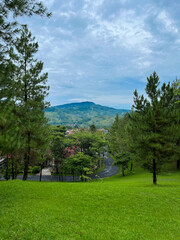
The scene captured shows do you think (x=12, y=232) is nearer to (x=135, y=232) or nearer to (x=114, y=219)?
(x=114, y=219)

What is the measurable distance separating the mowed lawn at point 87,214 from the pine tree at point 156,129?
427cm

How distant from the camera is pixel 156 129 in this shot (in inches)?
566

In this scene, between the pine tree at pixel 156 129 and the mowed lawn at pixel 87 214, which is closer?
the mowed lawn at pixel 87 214

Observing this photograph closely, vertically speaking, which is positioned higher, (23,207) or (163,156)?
(163,156)

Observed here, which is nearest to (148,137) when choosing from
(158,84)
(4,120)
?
(158,84)

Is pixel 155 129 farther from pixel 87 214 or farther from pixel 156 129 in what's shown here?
pixel 87 214

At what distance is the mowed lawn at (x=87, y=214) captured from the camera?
19.4ft

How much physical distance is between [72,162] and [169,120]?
18034 millimetres

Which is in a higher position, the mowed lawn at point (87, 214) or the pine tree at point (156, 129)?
the pine tree at point (156, 129)

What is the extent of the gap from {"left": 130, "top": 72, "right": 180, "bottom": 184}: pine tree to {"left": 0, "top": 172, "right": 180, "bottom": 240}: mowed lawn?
427 centimetres

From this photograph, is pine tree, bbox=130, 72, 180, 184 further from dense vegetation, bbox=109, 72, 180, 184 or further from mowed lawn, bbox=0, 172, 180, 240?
mowed lawn, bbox=0, 172, 180, 240

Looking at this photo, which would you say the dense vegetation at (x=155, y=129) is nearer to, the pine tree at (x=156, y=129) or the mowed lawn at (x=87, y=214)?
the pine tree at (x=156, y=129)

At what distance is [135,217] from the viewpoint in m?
7.48

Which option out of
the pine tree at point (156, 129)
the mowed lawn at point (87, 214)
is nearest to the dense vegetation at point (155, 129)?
the pine tree at point (156, 129)
